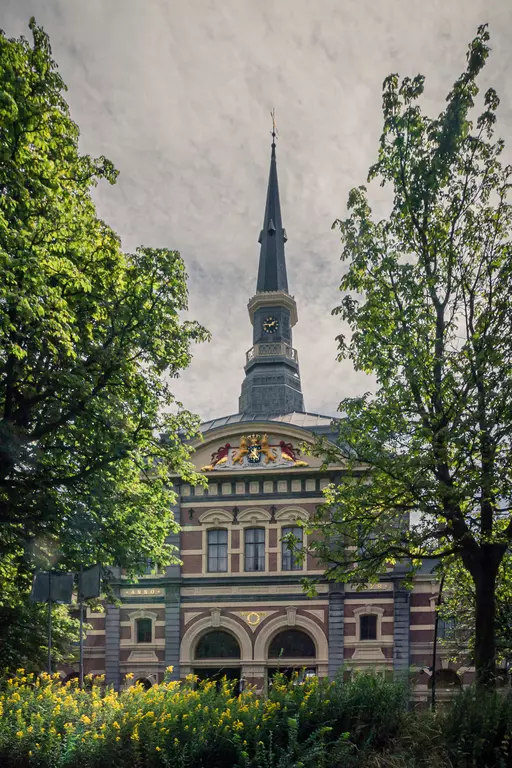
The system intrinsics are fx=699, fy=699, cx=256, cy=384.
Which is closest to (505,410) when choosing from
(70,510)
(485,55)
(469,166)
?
(469,166)

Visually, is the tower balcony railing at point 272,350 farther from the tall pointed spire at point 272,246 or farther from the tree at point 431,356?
the tree at point 431,356

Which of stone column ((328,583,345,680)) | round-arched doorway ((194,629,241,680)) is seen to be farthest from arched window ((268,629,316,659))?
round-arched doorway ((194,629,241,680))

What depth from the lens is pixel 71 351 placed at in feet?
39.1

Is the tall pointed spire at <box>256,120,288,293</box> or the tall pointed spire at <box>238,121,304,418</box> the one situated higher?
the tall pointed spire at <box>256,120,288,293</box>

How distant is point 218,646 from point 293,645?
10.8 ft

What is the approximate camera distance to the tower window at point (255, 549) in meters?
31.1

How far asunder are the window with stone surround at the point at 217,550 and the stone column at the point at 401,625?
24.9ft

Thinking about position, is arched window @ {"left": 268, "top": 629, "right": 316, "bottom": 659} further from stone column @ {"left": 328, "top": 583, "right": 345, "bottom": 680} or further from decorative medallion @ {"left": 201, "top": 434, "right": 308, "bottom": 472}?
decorative medallion @ {"left": 201, "top": 434, "right": 308, "bottom": 472}

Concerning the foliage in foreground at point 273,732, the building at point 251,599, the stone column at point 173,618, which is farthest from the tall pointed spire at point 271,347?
the foliage in foreground at point 273,732

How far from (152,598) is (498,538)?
23.2 m

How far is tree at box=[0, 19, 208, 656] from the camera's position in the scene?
39.6 feet

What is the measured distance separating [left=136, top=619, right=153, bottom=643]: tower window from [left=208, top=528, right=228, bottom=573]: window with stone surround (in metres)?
3.64

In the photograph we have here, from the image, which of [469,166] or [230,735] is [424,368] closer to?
[469,166]

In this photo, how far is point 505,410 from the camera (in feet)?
35.7
